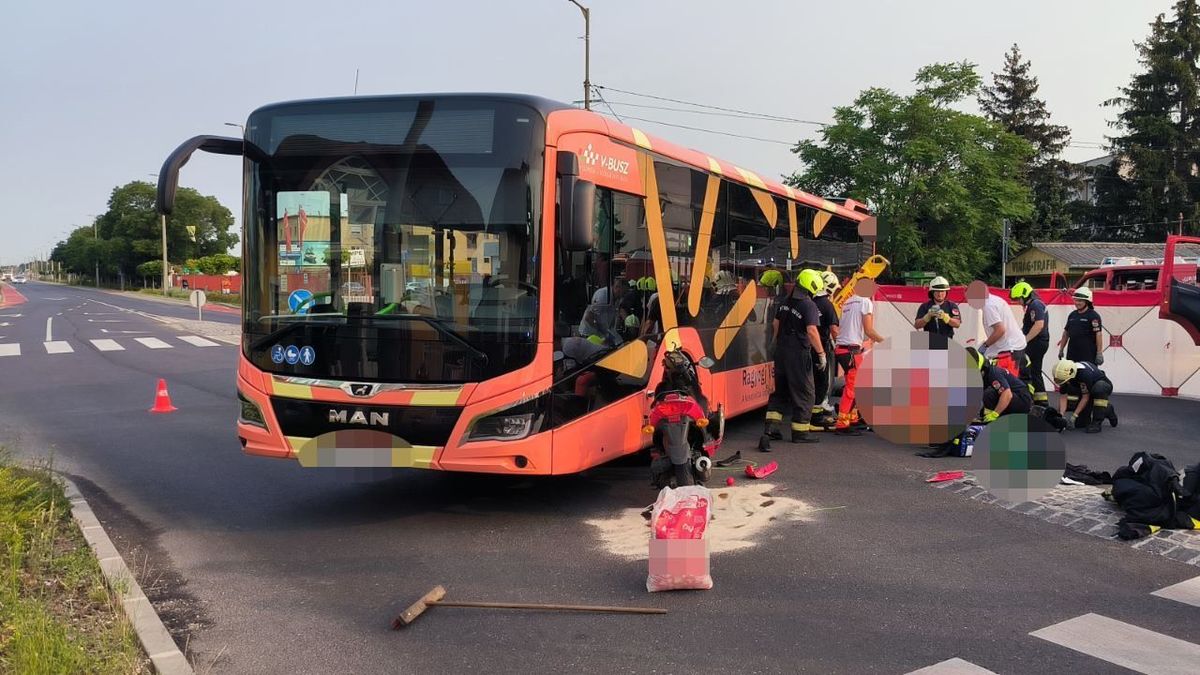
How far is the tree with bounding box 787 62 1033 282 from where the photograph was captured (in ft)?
128

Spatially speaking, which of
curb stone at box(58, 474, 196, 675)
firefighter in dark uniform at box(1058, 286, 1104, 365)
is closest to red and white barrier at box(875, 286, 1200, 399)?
firefighter in dark uniform at box(1058, 286, 1104, 365)

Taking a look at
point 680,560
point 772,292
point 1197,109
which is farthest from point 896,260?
point 680,560

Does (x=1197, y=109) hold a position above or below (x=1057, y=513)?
above

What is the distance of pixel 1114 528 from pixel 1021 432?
3.00 ft

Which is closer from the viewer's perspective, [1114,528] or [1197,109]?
[1114,528]

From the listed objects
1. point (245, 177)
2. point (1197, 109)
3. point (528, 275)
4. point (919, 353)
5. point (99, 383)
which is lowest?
point (99, 383)

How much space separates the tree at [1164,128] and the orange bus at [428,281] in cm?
5203

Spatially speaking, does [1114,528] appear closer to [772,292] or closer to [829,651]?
[829,651]

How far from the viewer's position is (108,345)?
24.4 metres

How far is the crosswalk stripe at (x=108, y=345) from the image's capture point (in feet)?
76.3

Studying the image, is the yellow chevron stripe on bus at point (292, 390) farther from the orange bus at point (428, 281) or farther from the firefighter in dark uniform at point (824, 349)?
the firefighter in dark uniform at point (824, 349)

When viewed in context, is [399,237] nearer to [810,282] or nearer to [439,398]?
[439,398]

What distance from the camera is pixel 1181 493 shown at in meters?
6.47

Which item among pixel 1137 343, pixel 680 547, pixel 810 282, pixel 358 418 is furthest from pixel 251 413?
pixel 1137 343
